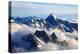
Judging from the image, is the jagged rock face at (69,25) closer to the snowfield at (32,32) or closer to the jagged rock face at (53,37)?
the snowfield at (32,32)

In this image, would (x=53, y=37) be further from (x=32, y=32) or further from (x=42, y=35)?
(x=32, y=32)

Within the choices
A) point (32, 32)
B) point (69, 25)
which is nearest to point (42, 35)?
point (32, 32)

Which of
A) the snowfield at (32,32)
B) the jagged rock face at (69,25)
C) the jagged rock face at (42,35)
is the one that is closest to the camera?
the snowfield at (32,32)

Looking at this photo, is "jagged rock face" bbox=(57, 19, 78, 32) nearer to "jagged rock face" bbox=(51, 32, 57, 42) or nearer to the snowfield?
the snowfield

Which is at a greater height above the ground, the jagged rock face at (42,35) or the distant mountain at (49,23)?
the distant mountain at (49,23)

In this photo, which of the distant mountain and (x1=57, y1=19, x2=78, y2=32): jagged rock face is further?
(x1=57, y1=19, x2=78, y2=32): jagged rock face

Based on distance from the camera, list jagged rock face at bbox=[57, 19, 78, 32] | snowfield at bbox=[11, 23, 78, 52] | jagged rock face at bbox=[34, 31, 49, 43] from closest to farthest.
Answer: snowfield at bbox=[11, 23, 78, 52] < jagged rock face at bbox=[34, 31, 49, 43] < jagged rock face at bbox=[57, 19, 78, 32]

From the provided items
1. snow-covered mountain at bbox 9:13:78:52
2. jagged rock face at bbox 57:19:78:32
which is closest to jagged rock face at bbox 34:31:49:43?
snow-covered mountain at bbox 9:13:78:52

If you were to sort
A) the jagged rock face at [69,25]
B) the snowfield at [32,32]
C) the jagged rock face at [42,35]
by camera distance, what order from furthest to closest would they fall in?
Answer: the jagged rock face at [69,25], the jagged rock face at [42,35], the snowfield at [32,32]

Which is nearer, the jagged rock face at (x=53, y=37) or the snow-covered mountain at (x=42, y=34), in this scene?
the snow-covered mountain at (x=42, y=34)

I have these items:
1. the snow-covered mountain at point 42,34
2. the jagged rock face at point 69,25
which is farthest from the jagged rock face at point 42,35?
the jagged rock face at point 69,25
